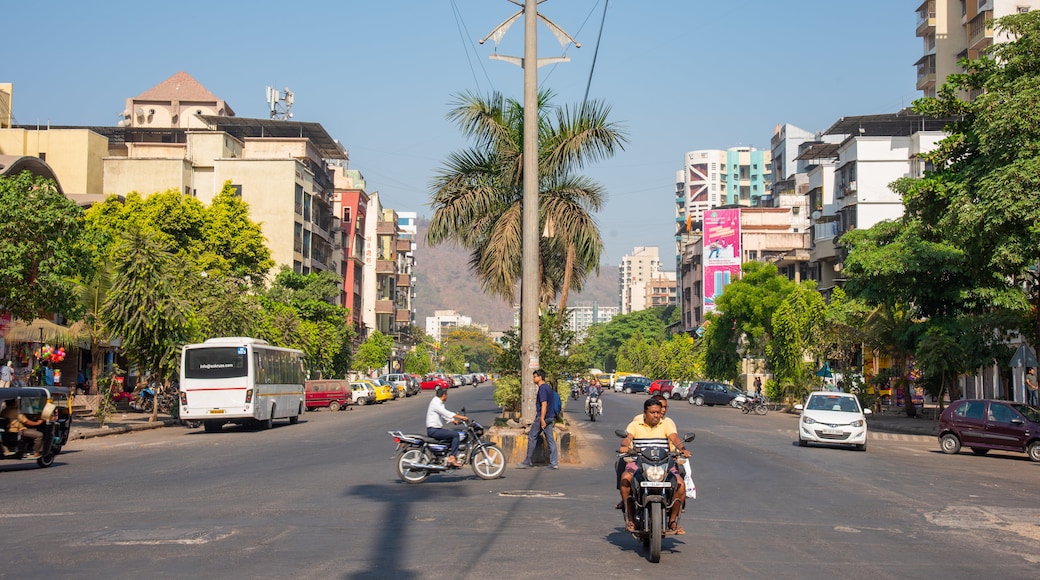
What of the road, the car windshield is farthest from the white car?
the road

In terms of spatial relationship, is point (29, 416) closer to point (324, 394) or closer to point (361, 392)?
point (324, 394)

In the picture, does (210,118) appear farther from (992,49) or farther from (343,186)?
(992,49)

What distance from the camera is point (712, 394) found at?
220 feet

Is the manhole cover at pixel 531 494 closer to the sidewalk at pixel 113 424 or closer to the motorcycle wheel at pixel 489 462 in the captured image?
the motorcycle wheel at pixel 489 462

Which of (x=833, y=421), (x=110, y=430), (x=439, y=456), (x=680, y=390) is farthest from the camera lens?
(x=680, y=390)

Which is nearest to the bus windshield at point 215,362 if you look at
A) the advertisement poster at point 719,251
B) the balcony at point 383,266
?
the balcony at point 383,266

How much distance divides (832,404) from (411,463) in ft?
51.4

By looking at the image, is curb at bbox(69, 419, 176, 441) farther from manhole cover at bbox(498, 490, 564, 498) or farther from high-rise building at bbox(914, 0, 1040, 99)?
high-rise building at bbox(914, 0, 1040, 99)

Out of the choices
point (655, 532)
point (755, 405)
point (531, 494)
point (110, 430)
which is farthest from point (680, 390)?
point (655, 532)

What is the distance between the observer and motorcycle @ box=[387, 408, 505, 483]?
1672 centimetres

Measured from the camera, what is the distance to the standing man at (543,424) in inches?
751

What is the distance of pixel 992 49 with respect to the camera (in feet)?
96.6

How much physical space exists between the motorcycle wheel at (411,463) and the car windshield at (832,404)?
1513cm

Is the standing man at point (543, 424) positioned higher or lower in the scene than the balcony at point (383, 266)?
lower
